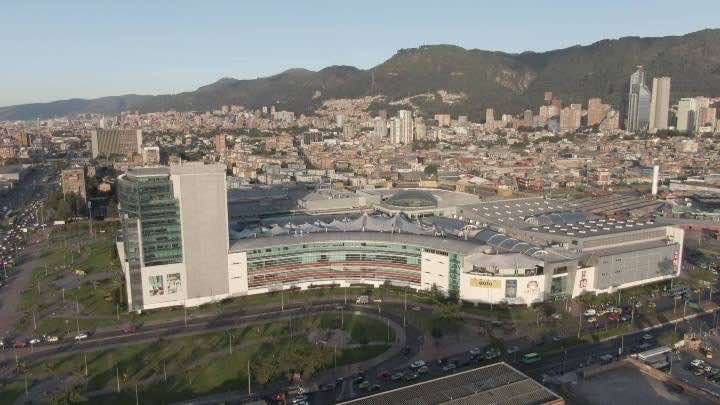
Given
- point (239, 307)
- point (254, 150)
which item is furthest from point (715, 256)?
point (254, 150)

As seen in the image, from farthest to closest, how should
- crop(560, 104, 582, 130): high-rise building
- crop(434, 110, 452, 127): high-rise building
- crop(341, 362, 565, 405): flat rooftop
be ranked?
crop(434, 110, 452, 127): high-rise building
crop(560, 104, 582, 130): high-rise building
crop(341, 362, 565, 405): flat rooftop

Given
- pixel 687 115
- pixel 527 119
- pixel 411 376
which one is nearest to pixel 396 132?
pixel 527 119

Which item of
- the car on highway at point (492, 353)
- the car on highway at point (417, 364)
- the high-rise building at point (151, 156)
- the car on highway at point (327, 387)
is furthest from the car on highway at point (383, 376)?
the high-rise building at point (151, 156)

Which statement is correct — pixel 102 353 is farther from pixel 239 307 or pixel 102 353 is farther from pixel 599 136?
pixel 599 136

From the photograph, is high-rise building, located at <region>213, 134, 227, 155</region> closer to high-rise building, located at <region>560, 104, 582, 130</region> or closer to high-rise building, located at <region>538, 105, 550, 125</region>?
high-rise building, located at <region>560, 104, 582, 130</region>

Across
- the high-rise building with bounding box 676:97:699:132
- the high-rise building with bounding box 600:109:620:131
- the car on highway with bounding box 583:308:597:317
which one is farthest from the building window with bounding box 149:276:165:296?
the high-rise building with bounding box 676:97:699:132

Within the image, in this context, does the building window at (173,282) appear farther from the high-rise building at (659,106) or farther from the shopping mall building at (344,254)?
the high-rise building at (659,106)
